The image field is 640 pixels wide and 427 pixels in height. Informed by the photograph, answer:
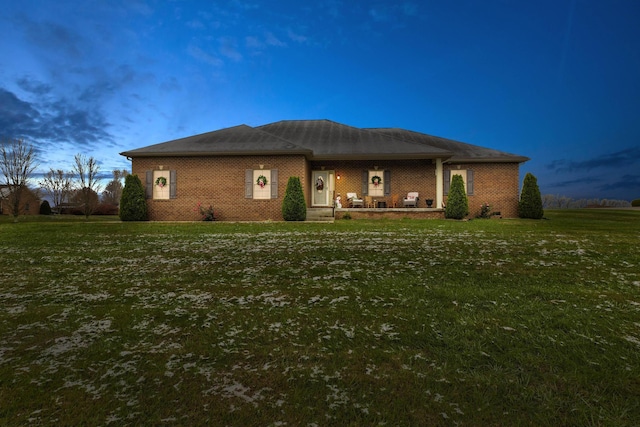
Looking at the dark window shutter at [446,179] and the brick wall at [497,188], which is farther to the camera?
the dark window shutter at [446,179]

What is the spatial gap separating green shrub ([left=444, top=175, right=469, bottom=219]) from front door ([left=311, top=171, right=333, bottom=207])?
643cm

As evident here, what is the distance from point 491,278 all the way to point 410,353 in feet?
8.44

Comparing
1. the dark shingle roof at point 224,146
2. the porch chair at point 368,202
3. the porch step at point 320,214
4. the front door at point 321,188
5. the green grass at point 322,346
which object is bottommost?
the green grass at point 322,346

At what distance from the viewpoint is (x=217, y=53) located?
24.6 meters

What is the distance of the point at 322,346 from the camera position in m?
2.32

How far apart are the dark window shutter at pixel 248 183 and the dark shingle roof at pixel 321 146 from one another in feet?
3.22

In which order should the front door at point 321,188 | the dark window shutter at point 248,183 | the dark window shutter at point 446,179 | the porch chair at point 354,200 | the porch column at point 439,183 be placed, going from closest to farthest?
the dark window shutter at point 248,183 < the porch column at point 439,183 < the porch chair at point 354,200 < the dark window shutter at point 446,179 < the front door at point 321,188

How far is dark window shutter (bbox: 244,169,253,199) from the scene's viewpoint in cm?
1659

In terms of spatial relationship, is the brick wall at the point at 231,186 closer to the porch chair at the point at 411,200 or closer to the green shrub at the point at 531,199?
the porch chair at the point at 411,200

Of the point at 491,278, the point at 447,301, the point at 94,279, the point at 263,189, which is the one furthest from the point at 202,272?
the point at 263,189

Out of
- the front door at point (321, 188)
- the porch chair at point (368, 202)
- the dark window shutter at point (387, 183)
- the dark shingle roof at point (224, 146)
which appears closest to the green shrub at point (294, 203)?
the dark shingle roof at point (224, 146)

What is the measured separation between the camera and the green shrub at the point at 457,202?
52.0 ft

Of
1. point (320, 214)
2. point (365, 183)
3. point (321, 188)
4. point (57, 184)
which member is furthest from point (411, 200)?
point (57, 184)

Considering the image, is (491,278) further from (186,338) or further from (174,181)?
(174,181)
